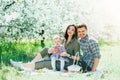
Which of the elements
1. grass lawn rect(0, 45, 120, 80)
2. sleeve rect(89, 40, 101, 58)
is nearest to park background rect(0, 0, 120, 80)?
grass lawn rect(0, 45, 120, 80)

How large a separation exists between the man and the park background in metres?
0.07

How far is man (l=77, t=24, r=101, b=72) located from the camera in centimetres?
331

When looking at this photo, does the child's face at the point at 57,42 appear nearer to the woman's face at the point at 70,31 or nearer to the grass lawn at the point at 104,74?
the woman's face at the point at 70,31

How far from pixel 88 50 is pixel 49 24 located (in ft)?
1.23

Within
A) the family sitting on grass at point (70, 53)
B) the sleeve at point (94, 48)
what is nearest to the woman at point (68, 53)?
the family sitting on grass at point (70, 53)

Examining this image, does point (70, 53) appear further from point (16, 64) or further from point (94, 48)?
point (16, 64)

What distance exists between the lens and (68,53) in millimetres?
3311

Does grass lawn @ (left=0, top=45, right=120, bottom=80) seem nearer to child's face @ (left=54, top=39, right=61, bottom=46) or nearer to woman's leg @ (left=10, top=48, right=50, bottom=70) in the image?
woman's leg @ (left=10, top=48, right=50, bottom=70)

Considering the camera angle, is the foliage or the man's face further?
the foliage

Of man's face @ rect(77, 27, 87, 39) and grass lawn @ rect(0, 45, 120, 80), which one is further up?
man's face @ rect(77, 27, 87, 39)

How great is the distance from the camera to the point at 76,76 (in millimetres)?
3264

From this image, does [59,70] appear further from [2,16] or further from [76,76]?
[2,16]

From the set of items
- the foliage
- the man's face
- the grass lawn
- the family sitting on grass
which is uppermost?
the foliage

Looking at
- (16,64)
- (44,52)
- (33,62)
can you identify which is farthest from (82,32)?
(16,64)
